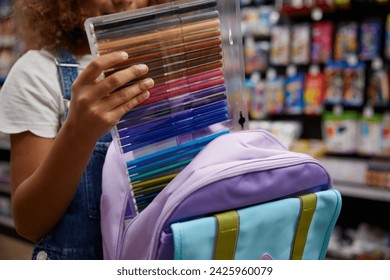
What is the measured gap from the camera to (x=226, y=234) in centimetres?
57

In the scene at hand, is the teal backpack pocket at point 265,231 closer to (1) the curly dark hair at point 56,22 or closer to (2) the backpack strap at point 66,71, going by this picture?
(2) the backpack strap at point 66,71

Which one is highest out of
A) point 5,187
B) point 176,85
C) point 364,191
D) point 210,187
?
point 176,85

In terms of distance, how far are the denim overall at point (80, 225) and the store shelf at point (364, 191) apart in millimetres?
1687

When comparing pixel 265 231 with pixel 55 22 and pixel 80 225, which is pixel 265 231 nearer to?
pixel 80 225

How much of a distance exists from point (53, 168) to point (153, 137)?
15cm

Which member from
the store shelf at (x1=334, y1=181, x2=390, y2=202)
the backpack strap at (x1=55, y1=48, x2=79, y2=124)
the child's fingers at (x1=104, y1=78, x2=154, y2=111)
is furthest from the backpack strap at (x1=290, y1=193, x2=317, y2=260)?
the store shelf at (x1=334, y1=181, x2=390, y2=202)

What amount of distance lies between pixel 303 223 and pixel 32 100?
1.51ft

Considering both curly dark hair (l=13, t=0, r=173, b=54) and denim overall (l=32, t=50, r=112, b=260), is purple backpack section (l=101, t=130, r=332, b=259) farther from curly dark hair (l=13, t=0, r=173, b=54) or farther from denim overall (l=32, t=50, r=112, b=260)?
curly dark hair (l=13, t=0, r=173, b=54)

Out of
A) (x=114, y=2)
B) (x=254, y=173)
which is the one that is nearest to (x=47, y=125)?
(x=114, y=2)

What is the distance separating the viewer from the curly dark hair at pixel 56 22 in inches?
29.3

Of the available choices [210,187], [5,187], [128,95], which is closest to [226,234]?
[210,187]

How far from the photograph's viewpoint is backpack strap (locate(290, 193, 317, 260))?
63cm

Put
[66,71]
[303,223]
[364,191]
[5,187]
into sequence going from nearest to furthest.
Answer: [303,223]
[66,71]
[364,191]
[5,187]
